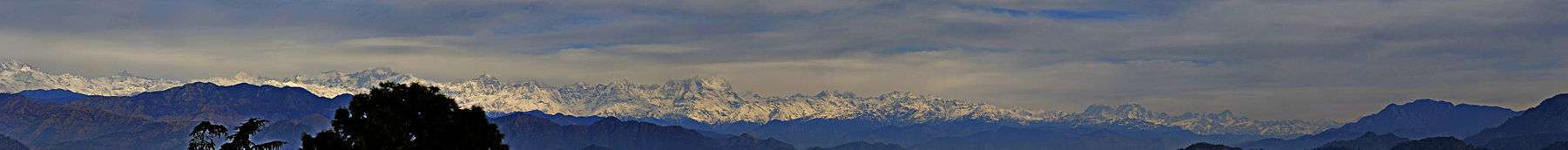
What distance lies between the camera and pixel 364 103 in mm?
66812

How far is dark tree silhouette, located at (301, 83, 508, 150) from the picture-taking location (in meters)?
65.5

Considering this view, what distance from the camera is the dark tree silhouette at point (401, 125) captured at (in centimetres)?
6550

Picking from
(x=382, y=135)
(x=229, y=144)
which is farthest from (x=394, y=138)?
(x=229, y=144)

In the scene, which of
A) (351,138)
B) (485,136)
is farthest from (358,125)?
(485,136)

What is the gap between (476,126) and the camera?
68625 millimetres

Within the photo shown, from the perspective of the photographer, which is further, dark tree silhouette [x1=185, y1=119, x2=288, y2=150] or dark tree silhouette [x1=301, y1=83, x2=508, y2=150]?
dark tree silhouette [x1=301, y1=83, x2=508, y2=150]

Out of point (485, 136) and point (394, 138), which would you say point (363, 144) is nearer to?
point (394, 138)

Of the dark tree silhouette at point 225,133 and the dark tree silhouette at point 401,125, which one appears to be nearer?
the dark tree silhouette at point 225,133

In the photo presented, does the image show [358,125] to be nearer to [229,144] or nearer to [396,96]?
[396,96]

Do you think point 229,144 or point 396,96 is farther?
point 396,96

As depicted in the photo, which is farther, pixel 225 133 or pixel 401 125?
pixel 401 125

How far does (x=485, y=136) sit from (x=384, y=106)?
4.66 meters

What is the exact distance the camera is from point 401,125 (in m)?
66.0

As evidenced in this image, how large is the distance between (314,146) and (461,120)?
5951 mm
